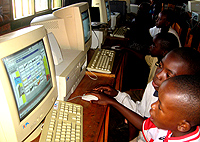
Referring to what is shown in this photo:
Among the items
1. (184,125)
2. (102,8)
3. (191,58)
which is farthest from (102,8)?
(184,125)

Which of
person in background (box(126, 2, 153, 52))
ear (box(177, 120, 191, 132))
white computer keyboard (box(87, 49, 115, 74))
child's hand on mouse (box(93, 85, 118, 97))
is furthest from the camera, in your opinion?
person in background (box(126, 2, 153, 52))

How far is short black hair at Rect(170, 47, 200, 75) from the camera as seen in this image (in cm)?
94

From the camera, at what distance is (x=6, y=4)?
1710 millimetres

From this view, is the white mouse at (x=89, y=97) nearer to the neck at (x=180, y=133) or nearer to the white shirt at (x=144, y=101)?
the white shirt at (x=144, y=101)

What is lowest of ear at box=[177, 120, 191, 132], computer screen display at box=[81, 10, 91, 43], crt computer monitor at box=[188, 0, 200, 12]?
ear at box=[177, 120, 191, 132]

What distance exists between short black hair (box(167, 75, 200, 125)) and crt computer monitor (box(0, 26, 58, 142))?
22.3 inches

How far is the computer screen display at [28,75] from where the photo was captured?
637mm

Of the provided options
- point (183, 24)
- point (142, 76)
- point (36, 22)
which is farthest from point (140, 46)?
point (36, 22)

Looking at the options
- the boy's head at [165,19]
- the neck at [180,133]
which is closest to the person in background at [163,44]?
the neck at [180,133]

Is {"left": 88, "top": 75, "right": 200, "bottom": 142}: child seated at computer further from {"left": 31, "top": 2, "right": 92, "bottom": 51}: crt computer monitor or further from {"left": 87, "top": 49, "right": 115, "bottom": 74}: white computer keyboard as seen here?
{"left": 31, "top": 2, "right": 92, "bottom": 51}: crt computer monitor

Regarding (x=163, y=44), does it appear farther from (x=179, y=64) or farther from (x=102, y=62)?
(x=179, y=64)

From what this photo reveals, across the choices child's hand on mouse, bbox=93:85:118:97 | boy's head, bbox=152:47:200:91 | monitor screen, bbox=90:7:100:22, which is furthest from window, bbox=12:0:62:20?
boy's head, bbox=152:47:200:91

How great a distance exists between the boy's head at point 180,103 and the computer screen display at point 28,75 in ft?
1.72

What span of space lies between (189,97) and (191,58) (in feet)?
1.27
